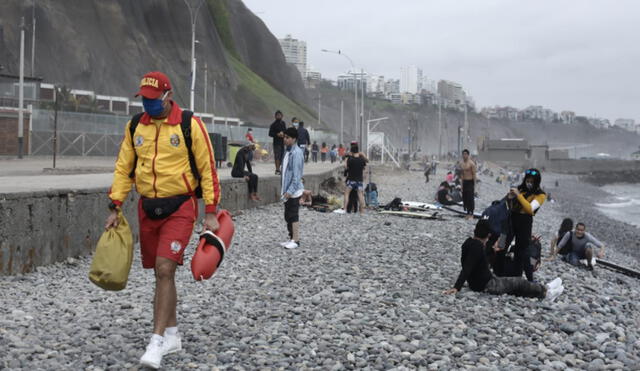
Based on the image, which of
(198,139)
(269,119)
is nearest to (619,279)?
(198,139)

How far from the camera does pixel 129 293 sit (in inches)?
296

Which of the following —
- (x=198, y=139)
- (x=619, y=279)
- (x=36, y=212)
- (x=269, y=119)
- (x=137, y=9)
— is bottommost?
(x=619, y=279)

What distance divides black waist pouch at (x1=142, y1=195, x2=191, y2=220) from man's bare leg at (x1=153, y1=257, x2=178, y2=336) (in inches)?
11.8

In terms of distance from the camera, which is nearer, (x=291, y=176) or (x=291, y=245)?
(x=291, y=176)

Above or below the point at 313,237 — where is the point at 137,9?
above

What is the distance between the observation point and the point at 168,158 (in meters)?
4.87

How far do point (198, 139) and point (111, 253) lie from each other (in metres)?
0.99

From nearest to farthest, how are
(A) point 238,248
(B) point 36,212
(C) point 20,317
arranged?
1. (C) point 20,317
2. (B) point 36,212
3. (A) point 238,248

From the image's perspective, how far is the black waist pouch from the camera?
484cm

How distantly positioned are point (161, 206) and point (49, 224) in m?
4.77

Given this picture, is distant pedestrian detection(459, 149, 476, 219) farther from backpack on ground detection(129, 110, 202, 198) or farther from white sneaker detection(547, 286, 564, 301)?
backpack on ground detection(129, 110, 202, 198)

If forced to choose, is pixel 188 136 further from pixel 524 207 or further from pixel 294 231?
pixel 294 231

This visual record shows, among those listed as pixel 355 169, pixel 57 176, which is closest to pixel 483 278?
pixel 355 169

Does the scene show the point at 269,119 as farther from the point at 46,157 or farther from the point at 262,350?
the point at 262,350
